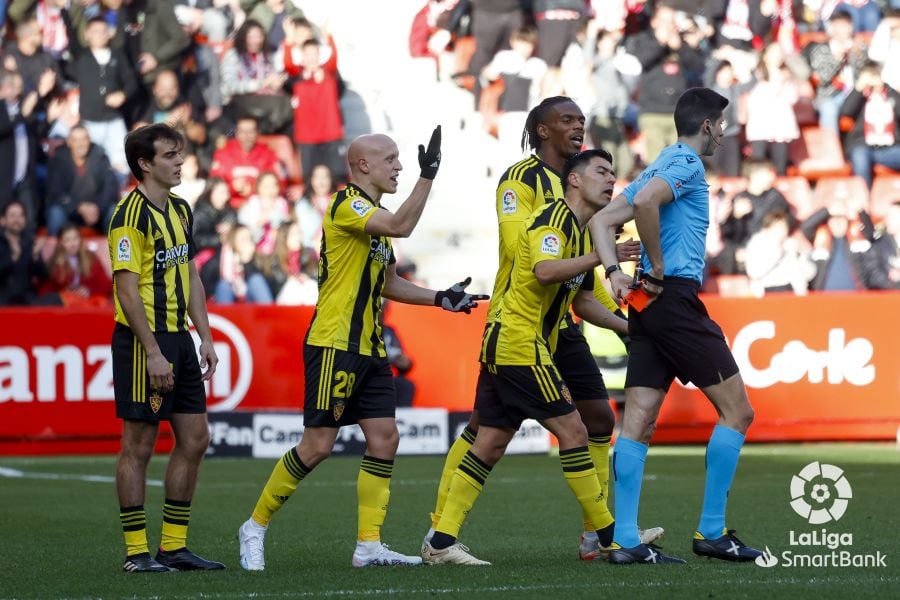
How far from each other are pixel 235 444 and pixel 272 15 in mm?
6628

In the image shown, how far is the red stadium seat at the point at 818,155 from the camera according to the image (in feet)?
62.9

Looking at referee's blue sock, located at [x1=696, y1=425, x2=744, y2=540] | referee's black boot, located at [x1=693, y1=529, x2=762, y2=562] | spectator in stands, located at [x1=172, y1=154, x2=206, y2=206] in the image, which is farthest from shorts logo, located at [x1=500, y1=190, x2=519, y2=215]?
spectator in stands, located at [x1=172, y1=154, x2=206, y2=206]

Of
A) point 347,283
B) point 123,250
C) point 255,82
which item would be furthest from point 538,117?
point 255,82

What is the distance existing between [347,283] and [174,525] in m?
1.43

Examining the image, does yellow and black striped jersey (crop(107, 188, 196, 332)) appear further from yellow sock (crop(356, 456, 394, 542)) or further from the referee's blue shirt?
the referee's blue shirt

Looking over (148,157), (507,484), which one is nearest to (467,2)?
(507,484)

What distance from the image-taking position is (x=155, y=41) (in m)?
18.4

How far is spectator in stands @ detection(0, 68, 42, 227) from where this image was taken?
17.3m

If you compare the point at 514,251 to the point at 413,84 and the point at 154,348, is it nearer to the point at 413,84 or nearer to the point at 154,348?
the point at 154,348

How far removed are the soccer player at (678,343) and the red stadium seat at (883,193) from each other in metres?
12.2

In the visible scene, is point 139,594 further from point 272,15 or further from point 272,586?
point 272,15

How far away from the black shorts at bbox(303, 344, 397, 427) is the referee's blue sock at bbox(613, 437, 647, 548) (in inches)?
45.0

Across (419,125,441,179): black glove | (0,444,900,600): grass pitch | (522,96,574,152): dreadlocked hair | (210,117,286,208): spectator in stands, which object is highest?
(210,117,286,208): spectator in stands

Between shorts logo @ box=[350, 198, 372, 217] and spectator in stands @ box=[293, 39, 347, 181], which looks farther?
spectator in stands @ box=[293, 39, 347, 181]
